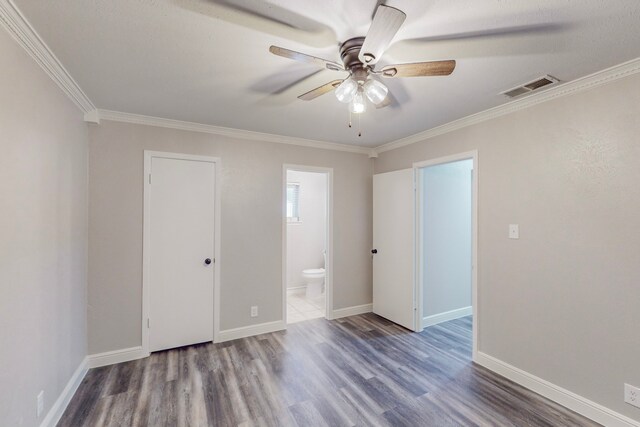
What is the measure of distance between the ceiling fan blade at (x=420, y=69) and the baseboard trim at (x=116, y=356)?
3285mm

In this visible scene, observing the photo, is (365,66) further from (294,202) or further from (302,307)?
(294,202)

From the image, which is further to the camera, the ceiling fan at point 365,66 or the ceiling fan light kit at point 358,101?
the ceiling fan light kit at point 358,101

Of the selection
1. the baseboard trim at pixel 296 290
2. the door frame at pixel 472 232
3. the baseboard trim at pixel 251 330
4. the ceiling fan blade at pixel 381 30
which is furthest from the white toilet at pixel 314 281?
the ceiling fan blade at pixel 381 30

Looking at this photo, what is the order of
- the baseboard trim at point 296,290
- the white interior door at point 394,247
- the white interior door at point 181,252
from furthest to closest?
the baseboard trim at point 296,290
the white interior door at point 394,247
the white interior door at point 181,252

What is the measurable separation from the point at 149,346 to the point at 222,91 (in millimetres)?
2582

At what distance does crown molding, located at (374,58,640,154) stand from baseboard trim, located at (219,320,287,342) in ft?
9.38

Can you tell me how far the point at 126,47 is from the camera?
169 cm

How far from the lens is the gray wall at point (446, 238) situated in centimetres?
367

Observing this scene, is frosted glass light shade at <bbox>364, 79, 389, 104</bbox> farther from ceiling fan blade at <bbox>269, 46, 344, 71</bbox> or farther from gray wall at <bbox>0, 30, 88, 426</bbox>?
gray wall at <bbox>0, 30, 88, 426</bbox>

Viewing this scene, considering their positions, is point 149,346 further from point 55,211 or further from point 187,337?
point 55,211

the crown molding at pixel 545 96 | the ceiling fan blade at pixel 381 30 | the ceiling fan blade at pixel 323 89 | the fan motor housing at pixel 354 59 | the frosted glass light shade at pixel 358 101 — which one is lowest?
the frosted glass light shade at pixel 358 101

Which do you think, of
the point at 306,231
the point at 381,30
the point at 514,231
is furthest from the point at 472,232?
the point at 306,231

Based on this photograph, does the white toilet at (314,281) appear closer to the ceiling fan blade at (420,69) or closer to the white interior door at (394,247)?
the white interior door at (394,247)

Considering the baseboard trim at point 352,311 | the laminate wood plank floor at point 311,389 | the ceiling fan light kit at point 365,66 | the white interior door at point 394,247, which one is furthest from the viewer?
the baseboard trim at point 352,311
